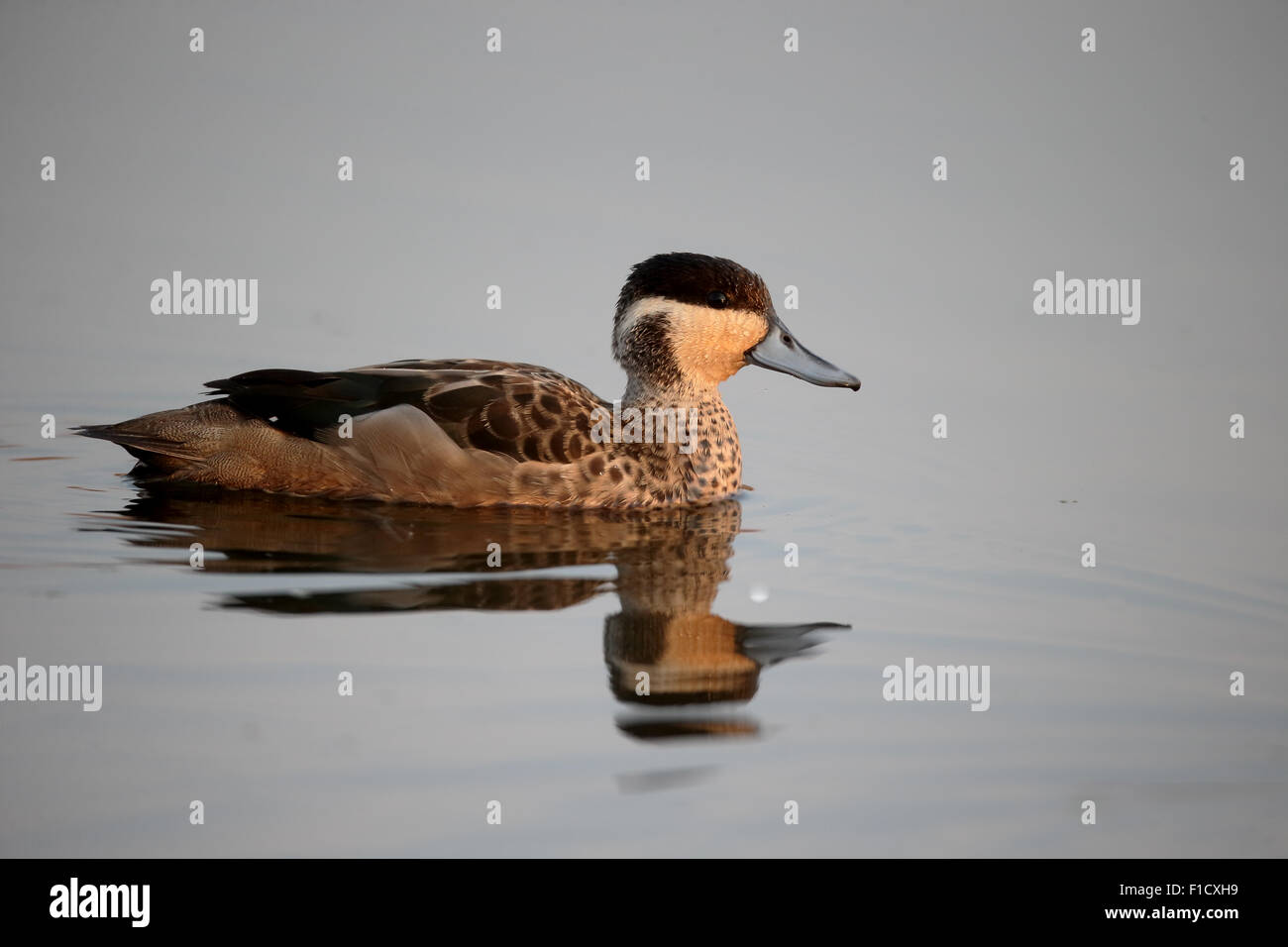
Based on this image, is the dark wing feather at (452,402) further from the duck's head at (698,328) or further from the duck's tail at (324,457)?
the duck's head at (698,328)

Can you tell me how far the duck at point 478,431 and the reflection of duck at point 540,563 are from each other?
0.50ft

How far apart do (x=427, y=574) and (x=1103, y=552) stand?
13.7ft

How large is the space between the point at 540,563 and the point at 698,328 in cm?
273

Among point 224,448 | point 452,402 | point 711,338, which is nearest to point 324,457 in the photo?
point 224,448

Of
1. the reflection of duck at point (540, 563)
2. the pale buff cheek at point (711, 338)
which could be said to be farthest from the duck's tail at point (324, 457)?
the pale buff cheek at point (711, 338)

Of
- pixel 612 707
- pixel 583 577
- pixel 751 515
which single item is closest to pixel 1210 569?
pixel 751 515

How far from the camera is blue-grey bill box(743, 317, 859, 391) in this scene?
35.5 feet

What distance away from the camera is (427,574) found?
8.08m

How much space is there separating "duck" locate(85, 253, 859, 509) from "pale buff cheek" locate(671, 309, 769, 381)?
1cm

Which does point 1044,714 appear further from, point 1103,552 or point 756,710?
point 1103,552

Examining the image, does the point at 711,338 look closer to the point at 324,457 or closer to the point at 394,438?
the point at 394,438

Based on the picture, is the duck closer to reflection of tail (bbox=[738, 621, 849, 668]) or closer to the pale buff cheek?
the pale buff cheek

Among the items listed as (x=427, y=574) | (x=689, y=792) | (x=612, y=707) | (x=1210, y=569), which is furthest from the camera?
(x=1210, y=569)

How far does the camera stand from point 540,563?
27.9 feet
